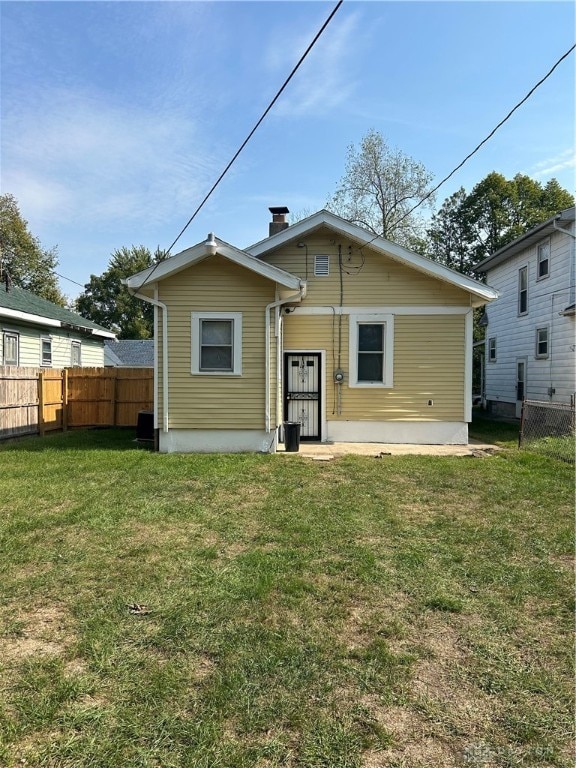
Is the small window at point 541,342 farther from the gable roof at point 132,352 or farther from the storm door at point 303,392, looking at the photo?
the gable roof at point 132,352

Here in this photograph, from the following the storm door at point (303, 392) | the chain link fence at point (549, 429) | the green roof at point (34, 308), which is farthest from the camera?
the green roof at point (34, 308)

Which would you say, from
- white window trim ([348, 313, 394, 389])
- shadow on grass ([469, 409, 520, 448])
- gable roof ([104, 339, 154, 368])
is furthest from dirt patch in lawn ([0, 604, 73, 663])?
gable roof ([104, 339, 154, 368])

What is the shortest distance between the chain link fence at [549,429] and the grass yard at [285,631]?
11.0 ft

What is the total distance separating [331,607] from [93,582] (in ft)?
6.04

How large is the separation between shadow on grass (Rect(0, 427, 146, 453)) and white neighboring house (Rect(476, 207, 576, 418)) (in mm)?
9986

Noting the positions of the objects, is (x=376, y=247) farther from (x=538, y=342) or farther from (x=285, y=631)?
(x=285, y=631)

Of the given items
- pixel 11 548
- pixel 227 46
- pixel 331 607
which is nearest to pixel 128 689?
pixel 331 607

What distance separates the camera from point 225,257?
9.21 m

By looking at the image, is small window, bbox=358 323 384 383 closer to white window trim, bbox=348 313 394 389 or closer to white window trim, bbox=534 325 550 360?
white window trim, bbox=348 313 394 389

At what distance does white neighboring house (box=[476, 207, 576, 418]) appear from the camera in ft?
44.3

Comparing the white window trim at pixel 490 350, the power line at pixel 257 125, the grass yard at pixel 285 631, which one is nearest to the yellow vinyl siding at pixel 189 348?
the power line at pixel 257 125

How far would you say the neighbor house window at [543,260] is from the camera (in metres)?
14.8

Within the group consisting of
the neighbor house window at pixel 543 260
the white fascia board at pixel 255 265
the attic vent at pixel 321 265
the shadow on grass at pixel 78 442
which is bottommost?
the shadow on grass at pixel 78 442

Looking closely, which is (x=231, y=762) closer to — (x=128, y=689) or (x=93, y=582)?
(x=128, y=689)
